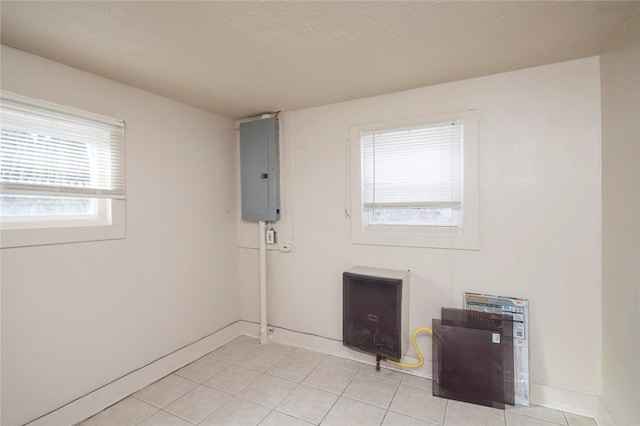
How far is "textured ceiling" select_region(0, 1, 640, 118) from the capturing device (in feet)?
4.49

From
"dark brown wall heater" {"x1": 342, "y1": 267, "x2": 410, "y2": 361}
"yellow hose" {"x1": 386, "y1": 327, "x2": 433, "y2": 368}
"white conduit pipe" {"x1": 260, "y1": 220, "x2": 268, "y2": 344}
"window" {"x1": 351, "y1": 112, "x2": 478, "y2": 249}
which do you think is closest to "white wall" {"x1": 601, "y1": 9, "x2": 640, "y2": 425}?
"window" {"x1": 351, "y1": 112, "x2": 478, "y2": 249}

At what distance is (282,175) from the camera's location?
293cm

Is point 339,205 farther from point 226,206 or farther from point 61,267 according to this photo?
point 61,267

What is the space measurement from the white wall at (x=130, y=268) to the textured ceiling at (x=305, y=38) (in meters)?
0.23

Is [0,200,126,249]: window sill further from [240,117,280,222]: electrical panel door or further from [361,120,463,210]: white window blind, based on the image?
[361,120,463,210]: white window blind

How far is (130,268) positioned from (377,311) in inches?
74.8

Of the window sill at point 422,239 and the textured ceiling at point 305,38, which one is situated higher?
the textured ceiling at point 305,38

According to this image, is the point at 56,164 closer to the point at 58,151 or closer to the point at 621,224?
the point at 58,151

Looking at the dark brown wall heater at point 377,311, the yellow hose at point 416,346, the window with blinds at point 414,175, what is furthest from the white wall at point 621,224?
the dark brown wall heater at point 377,311

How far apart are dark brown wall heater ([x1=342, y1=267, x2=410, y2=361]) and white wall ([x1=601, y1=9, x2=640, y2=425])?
3.87 feet

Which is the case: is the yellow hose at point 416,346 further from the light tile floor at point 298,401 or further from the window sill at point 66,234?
the window sill at point 66,234

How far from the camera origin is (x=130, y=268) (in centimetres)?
221

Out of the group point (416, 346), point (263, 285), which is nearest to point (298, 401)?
point (416, 346)

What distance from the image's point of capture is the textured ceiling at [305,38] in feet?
4.49
